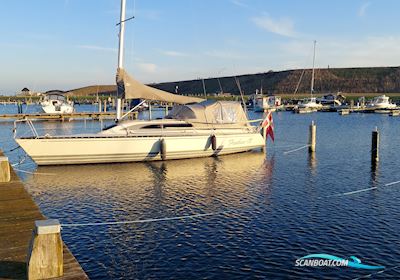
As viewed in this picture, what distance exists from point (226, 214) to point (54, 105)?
2536 inches

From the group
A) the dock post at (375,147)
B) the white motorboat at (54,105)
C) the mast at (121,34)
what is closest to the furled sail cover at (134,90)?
the mast at (121,34)

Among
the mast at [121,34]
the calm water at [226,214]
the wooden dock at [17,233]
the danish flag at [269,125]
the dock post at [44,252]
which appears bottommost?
the calm water at [226,214]

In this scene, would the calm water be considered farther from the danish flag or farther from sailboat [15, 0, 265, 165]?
the danish flag

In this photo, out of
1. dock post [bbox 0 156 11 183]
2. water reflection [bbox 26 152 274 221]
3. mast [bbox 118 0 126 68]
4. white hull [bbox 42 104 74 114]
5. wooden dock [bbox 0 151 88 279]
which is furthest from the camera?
white hull [bbox 42 104 74 114]

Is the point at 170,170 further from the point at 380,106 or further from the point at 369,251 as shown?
the point at 380,106

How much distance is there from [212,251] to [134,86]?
59.6 feet

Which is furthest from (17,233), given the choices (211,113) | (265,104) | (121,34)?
(265,104)

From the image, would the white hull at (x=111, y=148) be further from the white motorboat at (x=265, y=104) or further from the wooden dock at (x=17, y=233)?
the white motorboat at (x=265, y=104)

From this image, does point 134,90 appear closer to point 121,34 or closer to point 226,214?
point 121,34

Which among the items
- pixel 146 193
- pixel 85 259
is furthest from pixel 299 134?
pixel 85 259

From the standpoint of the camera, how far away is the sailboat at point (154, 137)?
25844mm

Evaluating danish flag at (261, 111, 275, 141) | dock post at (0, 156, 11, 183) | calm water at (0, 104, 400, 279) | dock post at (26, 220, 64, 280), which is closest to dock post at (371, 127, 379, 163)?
calm water at (0, 104, 400, 279)

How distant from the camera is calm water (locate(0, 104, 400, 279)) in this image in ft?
39.7

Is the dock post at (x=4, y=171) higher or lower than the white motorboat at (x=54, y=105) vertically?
lower
